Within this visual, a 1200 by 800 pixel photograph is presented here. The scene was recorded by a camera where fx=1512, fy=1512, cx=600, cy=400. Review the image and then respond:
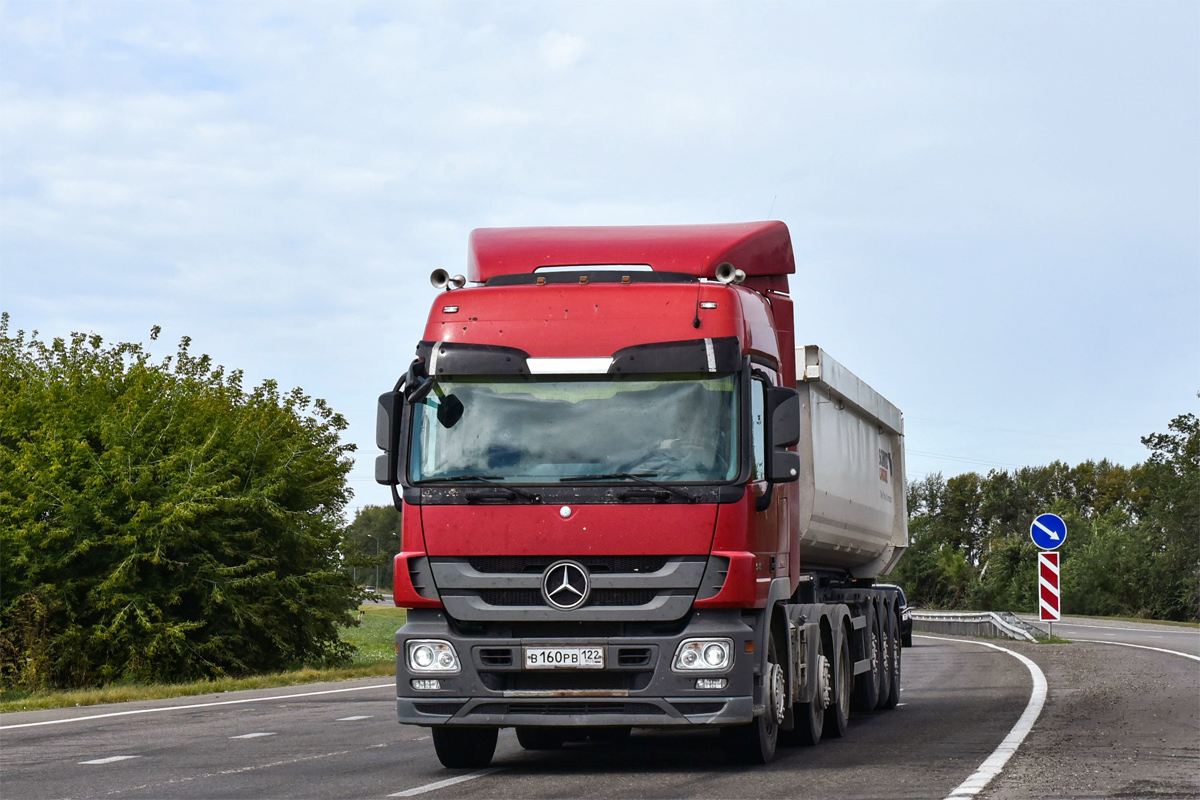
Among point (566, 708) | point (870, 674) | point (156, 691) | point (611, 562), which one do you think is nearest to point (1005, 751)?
point (566, 708)

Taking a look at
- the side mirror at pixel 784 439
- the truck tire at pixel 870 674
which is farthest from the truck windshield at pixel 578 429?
the truck tire at pixel 870 674

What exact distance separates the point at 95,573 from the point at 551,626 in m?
19.2

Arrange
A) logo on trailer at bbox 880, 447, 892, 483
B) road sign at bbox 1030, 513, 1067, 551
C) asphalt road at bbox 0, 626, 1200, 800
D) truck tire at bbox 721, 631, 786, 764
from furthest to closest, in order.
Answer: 1. road sign at bbox 1030, 513, 1067, 551
2. logo on trailer at bbox 880, 447, 892, 483
3. truck tire at bbox 721, 631, 786, 764
4. asphalt road at bbox 0, 626, 1200, 800

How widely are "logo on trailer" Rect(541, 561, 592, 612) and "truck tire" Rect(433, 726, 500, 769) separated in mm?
1450

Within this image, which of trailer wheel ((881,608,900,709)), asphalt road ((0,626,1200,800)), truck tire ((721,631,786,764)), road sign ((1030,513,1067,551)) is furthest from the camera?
road sign ((1030,513,1067,551))

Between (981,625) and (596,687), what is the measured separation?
36.1m

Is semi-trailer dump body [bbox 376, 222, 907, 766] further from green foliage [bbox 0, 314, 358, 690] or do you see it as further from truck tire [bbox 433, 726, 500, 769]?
green foliage [bbox 0, 314, 358, 690]

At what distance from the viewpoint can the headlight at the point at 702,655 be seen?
31.1ft

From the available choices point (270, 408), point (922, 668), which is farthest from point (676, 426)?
point (270, 408)

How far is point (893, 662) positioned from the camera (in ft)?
57.0

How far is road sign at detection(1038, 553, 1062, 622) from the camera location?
870 inches

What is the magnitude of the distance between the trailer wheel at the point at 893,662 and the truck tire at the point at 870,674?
1.57 ft

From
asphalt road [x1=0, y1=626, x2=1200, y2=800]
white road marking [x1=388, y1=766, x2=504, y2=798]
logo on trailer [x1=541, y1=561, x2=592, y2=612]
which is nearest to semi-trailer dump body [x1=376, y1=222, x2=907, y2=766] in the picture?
logo on trailer [x1=541, y1=561, x2=592, y2=612]

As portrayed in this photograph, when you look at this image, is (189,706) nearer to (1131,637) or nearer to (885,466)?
(885,466)
